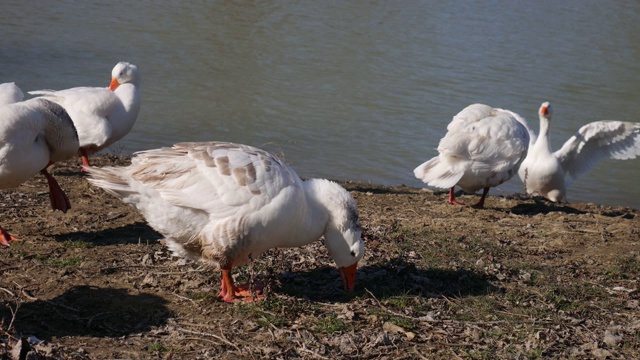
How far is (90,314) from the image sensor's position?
5.27 m

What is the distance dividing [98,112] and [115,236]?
9.42 ft

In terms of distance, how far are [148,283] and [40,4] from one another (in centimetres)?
1564

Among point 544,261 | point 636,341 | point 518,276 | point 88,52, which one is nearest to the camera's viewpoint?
point 636,341

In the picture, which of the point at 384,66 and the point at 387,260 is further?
the point at 384,66

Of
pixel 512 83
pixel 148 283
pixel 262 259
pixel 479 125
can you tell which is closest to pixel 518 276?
pixel 262 259

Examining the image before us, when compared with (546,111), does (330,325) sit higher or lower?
lower

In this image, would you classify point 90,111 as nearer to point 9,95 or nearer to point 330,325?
point 9,95

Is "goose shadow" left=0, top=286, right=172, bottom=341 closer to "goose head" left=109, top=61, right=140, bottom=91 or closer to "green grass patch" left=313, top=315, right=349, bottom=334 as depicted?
"green grass patch" left=313, top=315, right=349, bottom=334

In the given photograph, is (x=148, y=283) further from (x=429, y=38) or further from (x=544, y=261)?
(x=429, y=38)

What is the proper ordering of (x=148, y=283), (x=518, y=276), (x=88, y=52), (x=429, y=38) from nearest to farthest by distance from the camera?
(x=148, y=283), (x=518, y=276), (x=88, y=52), (x=429, y=38)

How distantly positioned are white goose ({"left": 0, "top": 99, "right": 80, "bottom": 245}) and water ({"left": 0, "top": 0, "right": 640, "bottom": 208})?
15.5 feet

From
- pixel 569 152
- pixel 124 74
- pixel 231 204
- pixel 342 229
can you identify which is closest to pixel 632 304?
pixel 342 229

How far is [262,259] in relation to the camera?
634 centimetres

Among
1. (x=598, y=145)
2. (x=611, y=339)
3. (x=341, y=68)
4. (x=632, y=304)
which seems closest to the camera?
(x=611, y=339)
